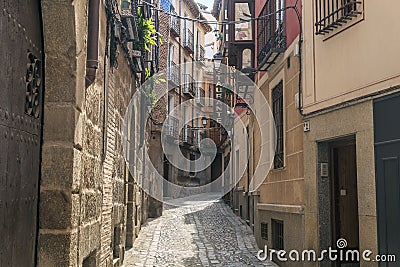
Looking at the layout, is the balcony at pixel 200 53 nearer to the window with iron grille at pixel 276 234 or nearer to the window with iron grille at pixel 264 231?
the window with iron grille at pixel 264 231

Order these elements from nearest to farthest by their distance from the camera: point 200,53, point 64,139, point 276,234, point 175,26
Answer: point 64,139, point 276,234, point 175,26, point 200,53

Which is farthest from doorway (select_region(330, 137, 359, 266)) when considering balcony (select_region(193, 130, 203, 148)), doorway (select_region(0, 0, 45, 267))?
balcony (select_region(193, 130, 203, 148))

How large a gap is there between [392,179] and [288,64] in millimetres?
4068

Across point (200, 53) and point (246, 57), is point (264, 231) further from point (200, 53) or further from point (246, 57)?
point (200, 53)

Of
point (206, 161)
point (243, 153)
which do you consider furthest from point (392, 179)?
point (206, 161)

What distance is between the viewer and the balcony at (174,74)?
2873 centimetres

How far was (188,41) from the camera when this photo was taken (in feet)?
108

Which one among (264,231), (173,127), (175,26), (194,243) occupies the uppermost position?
(175,26)

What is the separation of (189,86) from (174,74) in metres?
2.59

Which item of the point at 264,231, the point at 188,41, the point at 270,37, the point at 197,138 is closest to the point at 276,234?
the point at 264,231

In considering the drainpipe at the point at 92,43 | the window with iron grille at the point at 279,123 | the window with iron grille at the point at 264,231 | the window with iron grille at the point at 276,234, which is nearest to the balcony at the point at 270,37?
the window with iron grille at the point at 279,123

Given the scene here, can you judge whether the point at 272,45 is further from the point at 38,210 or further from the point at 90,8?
the point at 38,210

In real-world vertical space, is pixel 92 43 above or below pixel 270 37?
Answer: below

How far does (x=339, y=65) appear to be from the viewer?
6.69 meters
